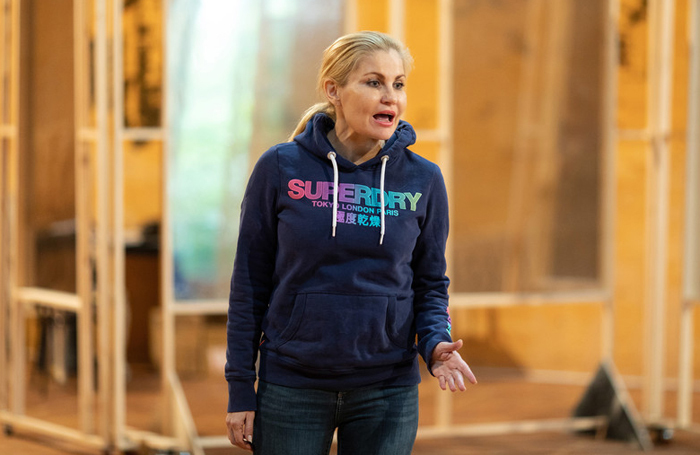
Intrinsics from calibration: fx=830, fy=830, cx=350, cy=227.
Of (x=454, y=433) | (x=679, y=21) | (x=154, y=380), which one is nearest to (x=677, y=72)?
(x=679, y=21)

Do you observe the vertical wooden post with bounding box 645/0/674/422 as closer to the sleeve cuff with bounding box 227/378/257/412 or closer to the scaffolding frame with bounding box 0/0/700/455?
the scaffolding frame with bounding box 0/0/700/455

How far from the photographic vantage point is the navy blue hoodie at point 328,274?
4.82ft

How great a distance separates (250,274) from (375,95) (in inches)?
15.7

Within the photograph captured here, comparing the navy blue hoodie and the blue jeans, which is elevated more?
the navy blue hoodie

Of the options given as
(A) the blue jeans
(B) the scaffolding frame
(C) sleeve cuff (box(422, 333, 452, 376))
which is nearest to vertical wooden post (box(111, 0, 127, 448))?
(B) the scaffolding frame

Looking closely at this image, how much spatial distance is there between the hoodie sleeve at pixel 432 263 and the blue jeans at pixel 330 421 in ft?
0.52

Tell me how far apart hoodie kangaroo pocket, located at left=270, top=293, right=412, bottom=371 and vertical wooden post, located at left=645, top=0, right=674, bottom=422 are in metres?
2.84

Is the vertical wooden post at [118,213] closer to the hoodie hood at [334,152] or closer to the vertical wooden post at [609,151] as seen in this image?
the hoodie hood at [334,152]

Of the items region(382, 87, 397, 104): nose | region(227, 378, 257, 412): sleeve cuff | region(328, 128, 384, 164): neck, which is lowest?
region(227, 378, 257, 412): sleeve cuff

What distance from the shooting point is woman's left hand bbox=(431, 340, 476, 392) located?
1.46m

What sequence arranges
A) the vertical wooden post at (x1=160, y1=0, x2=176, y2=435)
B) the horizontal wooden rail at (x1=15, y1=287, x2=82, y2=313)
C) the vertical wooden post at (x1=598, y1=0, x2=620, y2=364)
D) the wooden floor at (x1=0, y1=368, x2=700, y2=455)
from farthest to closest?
the vertical wooden post at (x1=598, y1=0, x2=620, y2=364) < the wooden floor at (x1=0, y1=368, x2=700, y2=455) < the horizontal wooden rail at (x1=15, y1=287, x2=82, y2=313) < the vertical wooden post at (x1=160, y1=0, x2=176, y2=435)

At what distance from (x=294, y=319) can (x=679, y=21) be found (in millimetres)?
4291

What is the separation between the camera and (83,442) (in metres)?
3.63

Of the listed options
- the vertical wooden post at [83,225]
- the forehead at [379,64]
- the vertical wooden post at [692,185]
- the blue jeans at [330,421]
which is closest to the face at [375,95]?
the forehead at [379,64]
